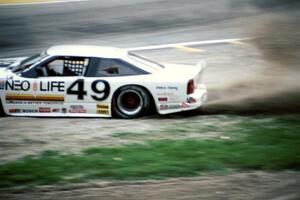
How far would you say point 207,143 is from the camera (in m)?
8.52

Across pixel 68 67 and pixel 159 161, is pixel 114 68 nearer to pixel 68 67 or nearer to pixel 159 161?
pixel 68 67

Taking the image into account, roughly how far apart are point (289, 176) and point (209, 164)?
96cm

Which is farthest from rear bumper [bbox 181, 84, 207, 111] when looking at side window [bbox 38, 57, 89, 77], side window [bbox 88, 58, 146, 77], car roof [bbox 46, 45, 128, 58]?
side window [bbox 38, 57, 89, 77]

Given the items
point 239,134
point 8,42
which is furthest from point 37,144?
point 8,42

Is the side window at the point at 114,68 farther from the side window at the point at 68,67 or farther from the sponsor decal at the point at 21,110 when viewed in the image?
the sponsor decal at the point at 21,110

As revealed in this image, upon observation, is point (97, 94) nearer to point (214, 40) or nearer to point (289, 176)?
point (289, 176)

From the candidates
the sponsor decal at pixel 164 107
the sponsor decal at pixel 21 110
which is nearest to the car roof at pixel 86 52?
the sponsor decal at pixel 21 110

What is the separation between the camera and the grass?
714cm

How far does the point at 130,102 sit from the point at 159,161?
8.95 feet

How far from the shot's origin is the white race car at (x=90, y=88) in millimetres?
10031

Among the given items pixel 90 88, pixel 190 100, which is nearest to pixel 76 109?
pixel 90 88

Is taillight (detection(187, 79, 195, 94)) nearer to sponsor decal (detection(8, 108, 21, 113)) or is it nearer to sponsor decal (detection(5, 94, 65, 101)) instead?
sponsor decal (detection(5, 94, 65, 101))

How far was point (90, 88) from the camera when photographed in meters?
10.1

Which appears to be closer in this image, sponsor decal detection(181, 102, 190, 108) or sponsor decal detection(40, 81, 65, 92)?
sponsor decal detection(40, 81, 65, 92)
